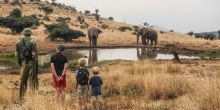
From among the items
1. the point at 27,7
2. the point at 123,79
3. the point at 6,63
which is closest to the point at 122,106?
the point at 123,79

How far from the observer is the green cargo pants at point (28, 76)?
12125mm

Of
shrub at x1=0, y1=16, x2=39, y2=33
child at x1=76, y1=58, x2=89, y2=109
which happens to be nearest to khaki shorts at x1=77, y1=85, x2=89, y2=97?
child at x1=76, y1=58, x2=89, y2=109

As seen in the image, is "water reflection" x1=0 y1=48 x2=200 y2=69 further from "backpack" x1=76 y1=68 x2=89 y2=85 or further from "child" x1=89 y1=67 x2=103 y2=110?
"child" x1=89 y1=67 x2=103 y2=110

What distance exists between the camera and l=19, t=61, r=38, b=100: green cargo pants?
1212cm

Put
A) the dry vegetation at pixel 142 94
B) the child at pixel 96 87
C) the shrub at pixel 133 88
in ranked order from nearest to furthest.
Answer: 1. the dry vegetation at pixel 142 94
2. the child at pixel 96 87
3. the shrub at pixel 133 88

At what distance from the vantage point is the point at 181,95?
41.8 feet

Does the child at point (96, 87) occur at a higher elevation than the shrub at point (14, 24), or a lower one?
lower

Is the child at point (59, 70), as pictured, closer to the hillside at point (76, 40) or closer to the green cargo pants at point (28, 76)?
the green cargo pants at point (28, 76)

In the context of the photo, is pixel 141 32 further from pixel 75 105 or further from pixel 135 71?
pixel 75 105

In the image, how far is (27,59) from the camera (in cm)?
1215

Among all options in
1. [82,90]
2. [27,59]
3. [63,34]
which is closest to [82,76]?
[82,90]

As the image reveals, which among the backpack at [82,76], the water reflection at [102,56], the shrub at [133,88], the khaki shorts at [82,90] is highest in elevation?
the backpack at [82,76]

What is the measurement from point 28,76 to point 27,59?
460 millimetres

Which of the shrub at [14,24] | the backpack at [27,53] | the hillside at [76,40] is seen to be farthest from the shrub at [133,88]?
the shrub at [14,24]
